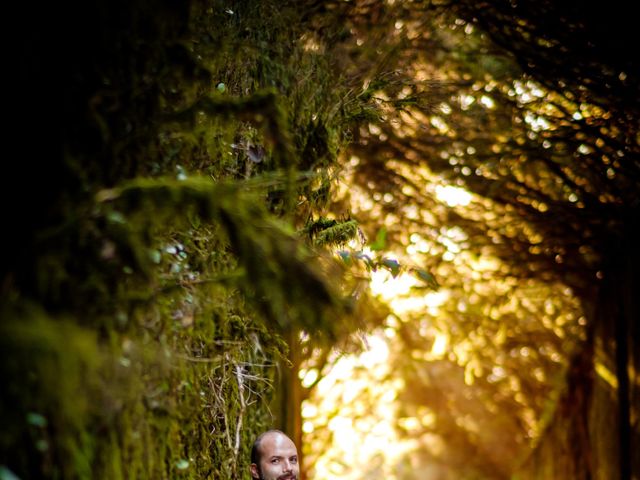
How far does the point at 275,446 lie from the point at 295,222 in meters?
1.52

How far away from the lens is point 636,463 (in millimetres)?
10125

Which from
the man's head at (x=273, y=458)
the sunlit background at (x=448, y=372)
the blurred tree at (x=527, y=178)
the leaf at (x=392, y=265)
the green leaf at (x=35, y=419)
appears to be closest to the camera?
the green leaf at (x=35, y=419)

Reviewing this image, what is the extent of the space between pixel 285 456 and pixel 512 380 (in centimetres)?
990

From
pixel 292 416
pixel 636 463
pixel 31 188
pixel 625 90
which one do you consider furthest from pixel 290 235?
pixel 636 463

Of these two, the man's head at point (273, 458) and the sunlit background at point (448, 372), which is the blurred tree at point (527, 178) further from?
the man's head at point (273, 458)

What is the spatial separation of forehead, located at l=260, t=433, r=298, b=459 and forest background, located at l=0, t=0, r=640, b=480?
0.16m

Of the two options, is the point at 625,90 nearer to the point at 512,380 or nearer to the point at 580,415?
the point at 580,415

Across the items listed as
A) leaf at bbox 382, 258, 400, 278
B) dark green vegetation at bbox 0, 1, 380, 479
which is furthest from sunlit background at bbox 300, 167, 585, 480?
dark green vegetation at bbox 0, 1, 380, 479

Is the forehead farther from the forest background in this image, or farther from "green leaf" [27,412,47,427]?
"green leaf" [27,412,47,427]

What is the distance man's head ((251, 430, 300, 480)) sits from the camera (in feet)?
16.3

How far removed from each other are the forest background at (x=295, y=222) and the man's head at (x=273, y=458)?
118mm

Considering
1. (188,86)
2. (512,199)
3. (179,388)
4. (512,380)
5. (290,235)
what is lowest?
(179,388)

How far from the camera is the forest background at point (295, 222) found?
219 centimetres

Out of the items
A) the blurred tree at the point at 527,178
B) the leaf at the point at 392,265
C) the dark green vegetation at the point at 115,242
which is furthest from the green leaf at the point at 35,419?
the blurred tree at the point at 527,178
